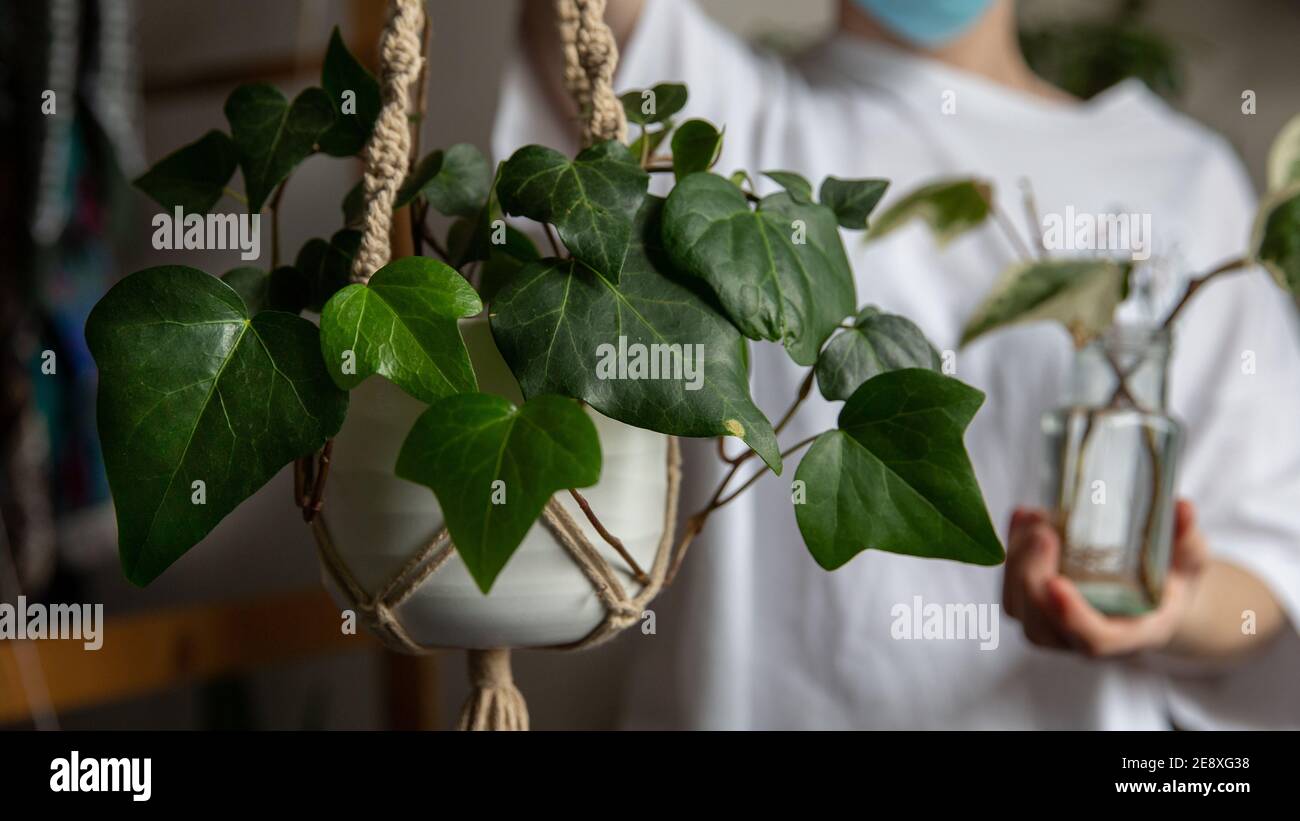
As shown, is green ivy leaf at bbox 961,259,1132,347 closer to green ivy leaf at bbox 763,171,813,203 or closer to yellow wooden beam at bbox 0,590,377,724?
green ivy leaf at bbox 763,171,813,203

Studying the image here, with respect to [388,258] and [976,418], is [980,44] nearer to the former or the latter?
[976,418]

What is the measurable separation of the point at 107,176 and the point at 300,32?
40cm

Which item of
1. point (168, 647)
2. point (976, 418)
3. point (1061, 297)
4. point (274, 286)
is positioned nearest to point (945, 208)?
point (1061, 297)

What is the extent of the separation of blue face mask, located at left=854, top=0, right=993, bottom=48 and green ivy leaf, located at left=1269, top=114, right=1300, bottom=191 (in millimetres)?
339

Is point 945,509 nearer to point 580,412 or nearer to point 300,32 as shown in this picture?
point 580,412

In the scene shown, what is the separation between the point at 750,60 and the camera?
89 centimetres

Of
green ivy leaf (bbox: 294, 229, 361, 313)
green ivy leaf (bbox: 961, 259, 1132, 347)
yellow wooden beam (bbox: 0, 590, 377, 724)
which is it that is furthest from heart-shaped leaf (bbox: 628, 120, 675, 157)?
yellow wooden beam (bbox: 0, 590, 377, 724)

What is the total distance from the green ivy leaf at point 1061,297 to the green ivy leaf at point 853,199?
0.72ft

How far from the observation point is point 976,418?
32.9 inches

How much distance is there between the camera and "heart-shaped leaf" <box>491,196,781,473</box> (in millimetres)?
302

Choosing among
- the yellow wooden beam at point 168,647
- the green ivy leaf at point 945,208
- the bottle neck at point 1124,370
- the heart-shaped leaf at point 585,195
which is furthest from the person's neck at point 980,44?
the yellow wooden beam at point 168,647

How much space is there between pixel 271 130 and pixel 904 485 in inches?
10.5

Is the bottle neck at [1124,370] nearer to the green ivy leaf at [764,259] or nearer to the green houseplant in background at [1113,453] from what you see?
the green houseplant in background at [1113,453]
